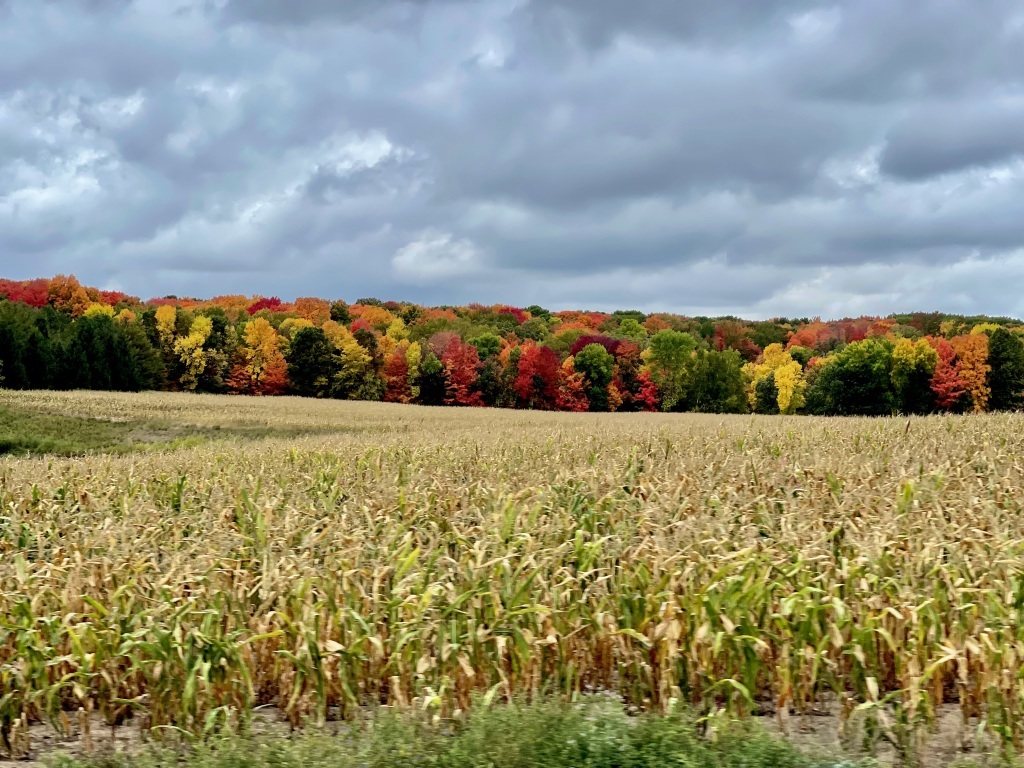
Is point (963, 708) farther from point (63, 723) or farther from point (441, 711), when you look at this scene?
point (63, 723)

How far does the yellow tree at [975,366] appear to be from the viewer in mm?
68625

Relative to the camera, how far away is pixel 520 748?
5184mm

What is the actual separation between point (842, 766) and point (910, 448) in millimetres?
10117

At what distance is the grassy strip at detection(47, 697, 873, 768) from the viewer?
5.15 meters

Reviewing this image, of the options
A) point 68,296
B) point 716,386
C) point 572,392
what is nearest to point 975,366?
point 716,386

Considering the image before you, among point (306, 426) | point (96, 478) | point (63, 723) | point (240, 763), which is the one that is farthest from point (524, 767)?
point (306, 426)

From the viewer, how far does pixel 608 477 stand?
36.0 feet

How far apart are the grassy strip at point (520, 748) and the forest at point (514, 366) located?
224 feet

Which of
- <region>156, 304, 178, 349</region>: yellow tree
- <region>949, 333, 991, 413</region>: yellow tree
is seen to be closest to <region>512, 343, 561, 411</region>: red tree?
<region>949, 333, 991, 413</region>: yellow tree

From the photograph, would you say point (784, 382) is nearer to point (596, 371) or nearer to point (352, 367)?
point (596, 371)

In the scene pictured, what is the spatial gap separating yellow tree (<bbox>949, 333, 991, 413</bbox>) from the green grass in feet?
166

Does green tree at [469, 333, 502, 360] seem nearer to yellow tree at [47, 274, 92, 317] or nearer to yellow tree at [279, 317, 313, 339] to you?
yellow tree at [279, 317, 313, 339]

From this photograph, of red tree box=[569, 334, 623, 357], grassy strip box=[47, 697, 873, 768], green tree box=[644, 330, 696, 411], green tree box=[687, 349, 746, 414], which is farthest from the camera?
red tree box=[569, 334, 623, 357]

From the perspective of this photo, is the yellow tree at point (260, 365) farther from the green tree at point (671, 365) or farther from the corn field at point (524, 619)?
the corn field at point (524, 619)
